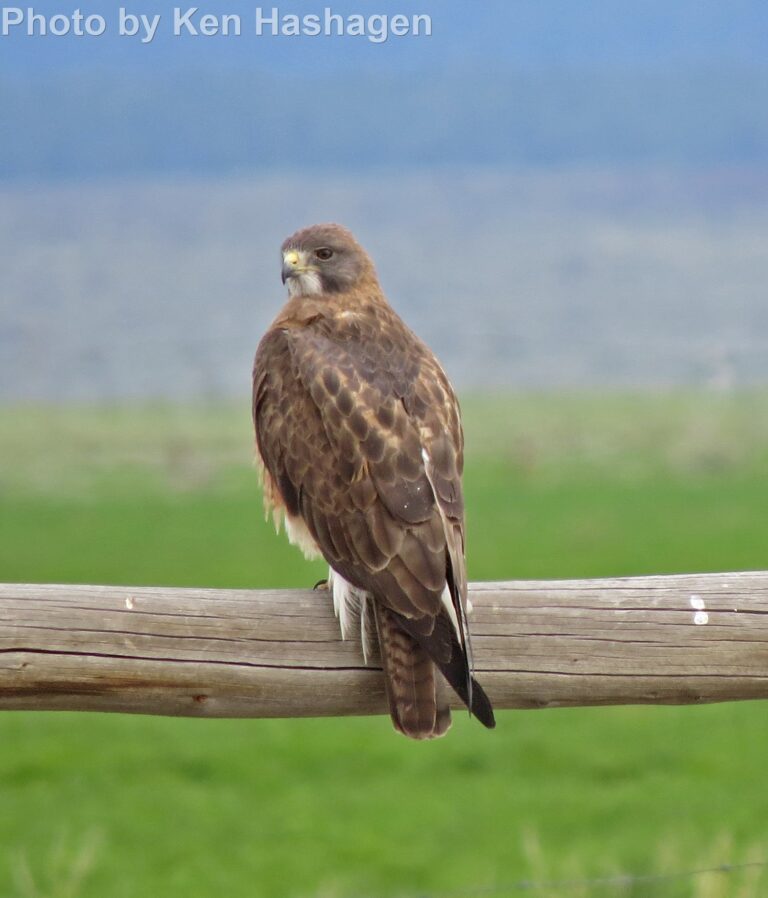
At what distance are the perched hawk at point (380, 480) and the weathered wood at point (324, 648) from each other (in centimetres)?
7

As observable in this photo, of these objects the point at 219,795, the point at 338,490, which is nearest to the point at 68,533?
the point at 219,795

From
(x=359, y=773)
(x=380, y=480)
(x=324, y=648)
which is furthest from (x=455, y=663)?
(x=359, y=773)

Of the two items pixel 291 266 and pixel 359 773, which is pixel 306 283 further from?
pixel 359 773

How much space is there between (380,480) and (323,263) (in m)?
0.87

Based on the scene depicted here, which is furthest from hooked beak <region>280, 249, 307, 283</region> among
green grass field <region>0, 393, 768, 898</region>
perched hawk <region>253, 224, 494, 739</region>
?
green grass field <region>0, 393, 768, 898</region>

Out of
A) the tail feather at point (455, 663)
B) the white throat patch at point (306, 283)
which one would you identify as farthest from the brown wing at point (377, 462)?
the white throat patch at point (306, 283)

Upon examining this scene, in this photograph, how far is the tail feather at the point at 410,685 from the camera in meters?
Result: 2.02

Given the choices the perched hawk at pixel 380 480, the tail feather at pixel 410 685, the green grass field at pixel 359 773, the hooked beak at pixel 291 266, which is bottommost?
the green grass field at pixel 359 773

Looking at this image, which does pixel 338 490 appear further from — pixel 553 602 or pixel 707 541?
pixel 707 541

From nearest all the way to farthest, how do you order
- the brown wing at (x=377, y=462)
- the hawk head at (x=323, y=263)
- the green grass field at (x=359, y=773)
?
the brown wing at (x=377, y=462)
the hawk head at (x=323, y=263)
the green grass field at (x=359, y=773)

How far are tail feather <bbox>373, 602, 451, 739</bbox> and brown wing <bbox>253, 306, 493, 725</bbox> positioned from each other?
0.03 m

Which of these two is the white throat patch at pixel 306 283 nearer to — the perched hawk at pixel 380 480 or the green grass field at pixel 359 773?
the perched hawk at pixel 380 480

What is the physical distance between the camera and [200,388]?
384 inches

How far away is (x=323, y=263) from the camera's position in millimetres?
2938
